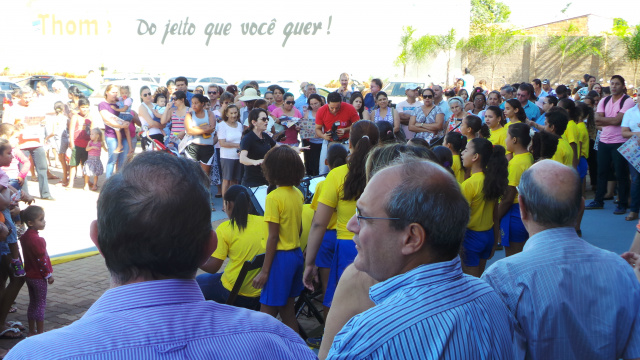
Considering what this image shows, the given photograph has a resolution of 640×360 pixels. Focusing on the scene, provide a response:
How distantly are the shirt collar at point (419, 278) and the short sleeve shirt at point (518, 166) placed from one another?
3.93 meters

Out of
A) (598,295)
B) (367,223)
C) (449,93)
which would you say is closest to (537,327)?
(598,295)

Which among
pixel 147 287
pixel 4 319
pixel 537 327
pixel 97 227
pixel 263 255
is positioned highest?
pixel 97 227

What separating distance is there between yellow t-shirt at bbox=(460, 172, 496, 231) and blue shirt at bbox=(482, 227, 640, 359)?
243cm

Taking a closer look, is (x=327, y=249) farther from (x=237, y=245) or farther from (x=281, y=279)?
(x=237, y=245)

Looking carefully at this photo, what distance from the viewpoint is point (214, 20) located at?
33.7m

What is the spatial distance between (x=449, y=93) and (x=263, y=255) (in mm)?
10044

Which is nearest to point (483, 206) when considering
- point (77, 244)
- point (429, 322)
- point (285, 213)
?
point (285, 213)

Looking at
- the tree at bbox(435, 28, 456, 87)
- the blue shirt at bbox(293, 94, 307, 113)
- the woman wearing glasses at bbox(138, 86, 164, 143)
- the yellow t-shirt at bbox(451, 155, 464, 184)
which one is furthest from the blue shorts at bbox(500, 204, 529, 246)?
the tree at bbox(435, 28, 456, 87)

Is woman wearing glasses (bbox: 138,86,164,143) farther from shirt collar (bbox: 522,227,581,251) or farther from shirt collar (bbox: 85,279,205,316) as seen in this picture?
shirt collar (bbox: 85,279,205,316)

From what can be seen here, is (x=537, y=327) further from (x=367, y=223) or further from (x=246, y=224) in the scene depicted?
(x=246, y=224)

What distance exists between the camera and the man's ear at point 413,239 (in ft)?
5.53

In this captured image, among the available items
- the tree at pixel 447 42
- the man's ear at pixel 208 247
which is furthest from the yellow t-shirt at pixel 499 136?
the tree at pixel 447 42

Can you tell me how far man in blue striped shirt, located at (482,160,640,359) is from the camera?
83.3 inches

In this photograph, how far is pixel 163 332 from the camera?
3.95ft
